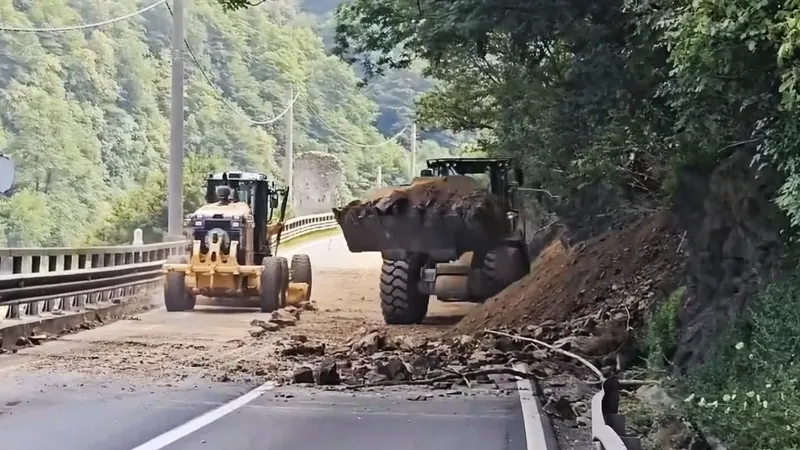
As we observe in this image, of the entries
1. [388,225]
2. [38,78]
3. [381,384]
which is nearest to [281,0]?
[38,78]

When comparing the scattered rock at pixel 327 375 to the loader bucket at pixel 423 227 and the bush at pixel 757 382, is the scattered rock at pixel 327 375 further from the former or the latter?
the loader bucket at pixel 423 227

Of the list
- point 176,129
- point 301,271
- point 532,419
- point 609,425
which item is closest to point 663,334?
point 532,419

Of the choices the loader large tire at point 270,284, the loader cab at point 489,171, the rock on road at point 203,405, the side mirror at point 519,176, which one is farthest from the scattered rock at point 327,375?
the loader large tire at point 270,284

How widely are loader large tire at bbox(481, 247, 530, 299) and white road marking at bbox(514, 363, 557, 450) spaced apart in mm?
6721

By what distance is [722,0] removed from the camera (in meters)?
8.34

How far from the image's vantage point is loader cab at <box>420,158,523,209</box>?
66.7 feet

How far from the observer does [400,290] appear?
65.4 ft

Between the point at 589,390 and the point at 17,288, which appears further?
the point at 17,288

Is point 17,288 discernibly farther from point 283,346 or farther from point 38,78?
point 38,78

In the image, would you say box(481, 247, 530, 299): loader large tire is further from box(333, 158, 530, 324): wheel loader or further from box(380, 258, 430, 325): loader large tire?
box(380, 258, 430, 325): loader large tire

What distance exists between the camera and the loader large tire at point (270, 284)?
2169 cm

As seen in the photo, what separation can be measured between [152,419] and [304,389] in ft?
8.78

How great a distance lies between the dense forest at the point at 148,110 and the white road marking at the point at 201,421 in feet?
82.4

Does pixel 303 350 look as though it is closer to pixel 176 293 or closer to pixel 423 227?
pixel 423 227
